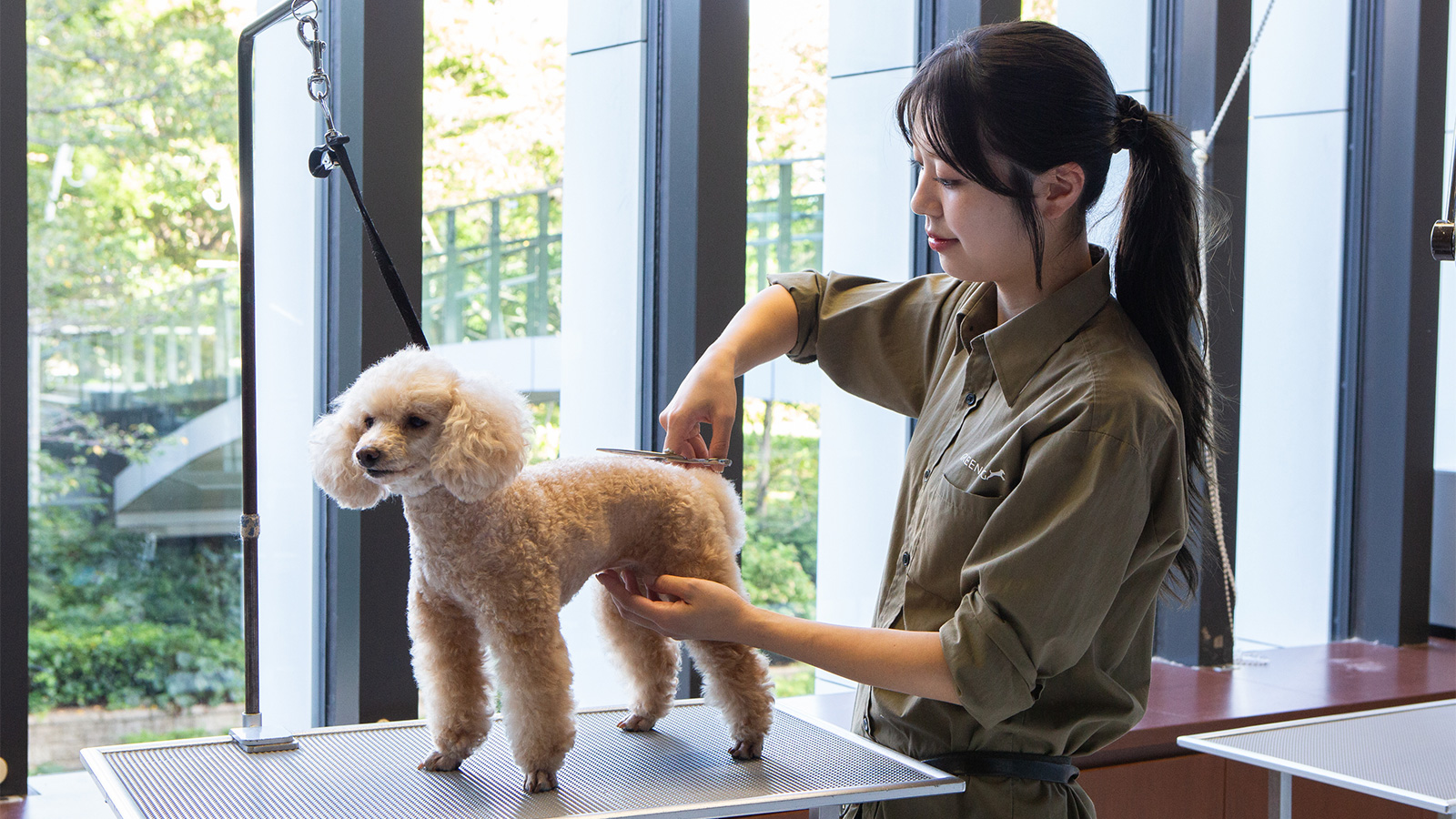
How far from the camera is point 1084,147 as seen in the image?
1.11 m

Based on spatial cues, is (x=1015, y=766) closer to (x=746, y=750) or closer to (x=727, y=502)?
(x=746, y=750)

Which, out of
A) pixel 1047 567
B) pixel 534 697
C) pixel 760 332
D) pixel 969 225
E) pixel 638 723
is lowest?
pixel 638 723

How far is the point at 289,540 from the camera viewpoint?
2041 millimetres

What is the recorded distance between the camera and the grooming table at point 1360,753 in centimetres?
150

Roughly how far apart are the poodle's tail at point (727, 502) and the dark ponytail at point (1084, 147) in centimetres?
45

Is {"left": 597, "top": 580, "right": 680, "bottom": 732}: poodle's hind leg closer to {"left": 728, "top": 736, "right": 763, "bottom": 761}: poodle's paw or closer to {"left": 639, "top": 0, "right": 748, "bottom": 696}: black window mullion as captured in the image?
{"left": 728, "top": 736, "right": 763, "bottom": 761}: poodle's paw

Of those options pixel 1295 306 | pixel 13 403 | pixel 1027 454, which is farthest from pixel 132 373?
pixel 1295 306

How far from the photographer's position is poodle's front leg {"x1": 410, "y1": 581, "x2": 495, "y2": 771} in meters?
1.22

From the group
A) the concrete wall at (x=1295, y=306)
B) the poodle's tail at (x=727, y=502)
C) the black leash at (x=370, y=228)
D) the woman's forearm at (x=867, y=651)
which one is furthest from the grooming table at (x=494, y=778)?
the concrete wall at (x=1295, y=306)

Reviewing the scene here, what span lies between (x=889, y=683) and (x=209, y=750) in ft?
2.57

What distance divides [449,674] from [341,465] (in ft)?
0.85

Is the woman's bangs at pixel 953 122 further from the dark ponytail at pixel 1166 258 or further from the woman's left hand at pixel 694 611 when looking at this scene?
the woman's left hand at pixel 694 611

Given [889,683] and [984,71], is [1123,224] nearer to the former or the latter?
[984,71]

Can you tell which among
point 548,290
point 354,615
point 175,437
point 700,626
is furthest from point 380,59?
point 700,626
